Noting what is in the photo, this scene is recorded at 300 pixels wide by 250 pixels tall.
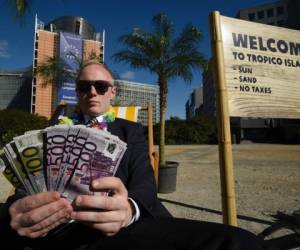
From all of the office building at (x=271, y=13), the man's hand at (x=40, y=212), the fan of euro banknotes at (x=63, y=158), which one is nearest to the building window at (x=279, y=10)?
the office building at (x=271, y=13)

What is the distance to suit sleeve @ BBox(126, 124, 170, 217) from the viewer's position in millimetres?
1269

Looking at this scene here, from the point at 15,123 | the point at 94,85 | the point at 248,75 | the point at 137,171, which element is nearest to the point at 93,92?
the point at 94,85

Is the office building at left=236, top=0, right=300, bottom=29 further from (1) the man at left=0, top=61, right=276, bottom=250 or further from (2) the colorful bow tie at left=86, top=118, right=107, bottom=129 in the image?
(1) the man at left=0, top=61, right=276, bottom=250

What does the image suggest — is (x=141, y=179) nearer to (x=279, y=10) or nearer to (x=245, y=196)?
(x=245, y=196)

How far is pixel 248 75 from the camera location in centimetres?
212

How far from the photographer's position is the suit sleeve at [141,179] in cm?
127

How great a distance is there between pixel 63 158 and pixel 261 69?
5.23 feet

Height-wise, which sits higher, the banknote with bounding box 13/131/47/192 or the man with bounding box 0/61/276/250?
the banknote with bounding box 13/131/47/192

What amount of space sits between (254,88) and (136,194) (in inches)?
49.5

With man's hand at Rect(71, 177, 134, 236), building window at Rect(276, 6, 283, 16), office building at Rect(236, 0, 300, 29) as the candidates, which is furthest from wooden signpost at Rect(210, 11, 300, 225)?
building window at Rect(276, 6, 283, 16)

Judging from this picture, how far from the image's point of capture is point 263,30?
219 centimetres

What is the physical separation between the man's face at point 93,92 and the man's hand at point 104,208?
856 millimetres

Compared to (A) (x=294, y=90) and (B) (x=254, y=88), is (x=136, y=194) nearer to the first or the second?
(B) (x=254, y=88)

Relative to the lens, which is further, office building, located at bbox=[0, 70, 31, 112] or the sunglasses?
office building, located at bbox=[0, 70, 31, 112]
